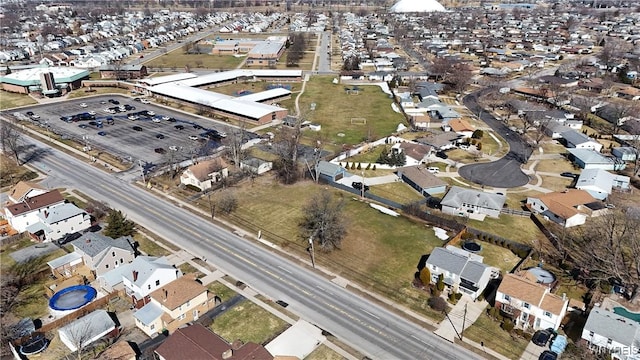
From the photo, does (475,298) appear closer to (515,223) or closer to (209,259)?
(515,223)

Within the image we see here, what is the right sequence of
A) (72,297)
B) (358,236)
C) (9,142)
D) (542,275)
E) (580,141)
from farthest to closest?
(580,141), (9,142), (358,236), (542,275), (72,297)

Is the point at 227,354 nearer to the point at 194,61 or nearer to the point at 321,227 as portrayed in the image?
the point at 321,227

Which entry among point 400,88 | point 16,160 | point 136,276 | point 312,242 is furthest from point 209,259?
point 400,88

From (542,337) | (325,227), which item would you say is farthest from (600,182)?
(325,227)

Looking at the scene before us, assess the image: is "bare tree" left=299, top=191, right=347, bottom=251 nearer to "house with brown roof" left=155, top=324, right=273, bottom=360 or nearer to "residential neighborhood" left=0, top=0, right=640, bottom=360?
"residential neighborhood" left=0, top=0, right=640, bottom=360

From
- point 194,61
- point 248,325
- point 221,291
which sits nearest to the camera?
point 248,325

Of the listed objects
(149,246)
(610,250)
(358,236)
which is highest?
(610,250)
